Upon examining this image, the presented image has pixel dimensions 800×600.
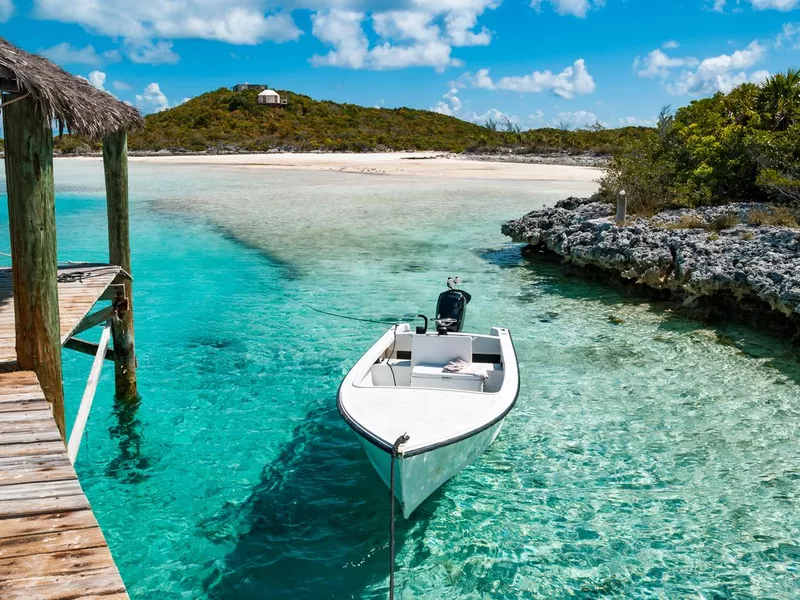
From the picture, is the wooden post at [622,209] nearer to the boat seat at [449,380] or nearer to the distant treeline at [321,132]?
the boat seat at [449,380]

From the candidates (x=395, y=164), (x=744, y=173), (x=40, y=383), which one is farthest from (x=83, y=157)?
(x=40, y=383)

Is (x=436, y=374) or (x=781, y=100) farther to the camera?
(x=781, y=100)

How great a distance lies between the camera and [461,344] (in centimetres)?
778

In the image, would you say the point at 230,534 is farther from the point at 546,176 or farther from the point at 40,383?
the point at 546,176

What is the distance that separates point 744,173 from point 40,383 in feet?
52.1

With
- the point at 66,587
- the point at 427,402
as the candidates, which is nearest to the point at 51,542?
the point at 66,587

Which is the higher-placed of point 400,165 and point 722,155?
point 400,165

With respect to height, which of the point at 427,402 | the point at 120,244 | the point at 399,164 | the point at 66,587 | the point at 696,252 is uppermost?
the point at 399,164

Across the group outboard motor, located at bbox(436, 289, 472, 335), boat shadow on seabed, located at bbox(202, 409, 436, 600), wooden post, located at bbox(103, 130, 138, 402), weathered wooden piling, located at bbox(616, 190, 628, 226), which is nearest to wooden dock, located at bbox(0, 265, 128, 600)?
boat shadow on seabed, located at bbox(202, 409, 436, 600)

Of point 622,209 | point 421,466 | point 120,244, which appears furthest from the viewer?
point 622,209

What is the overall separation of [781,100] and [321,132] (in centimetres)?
5851

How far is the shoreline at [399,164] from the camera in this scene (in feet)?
137

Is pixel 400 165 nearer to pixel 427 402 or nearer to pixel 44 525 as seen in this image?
pixel 427 402

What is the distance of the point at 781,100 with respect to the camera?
56.9 feet
